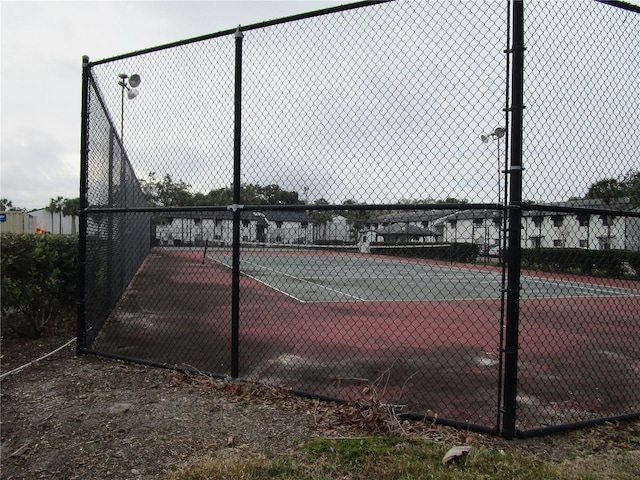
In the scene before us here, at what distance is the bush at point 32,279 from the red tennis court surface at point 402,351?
854mm

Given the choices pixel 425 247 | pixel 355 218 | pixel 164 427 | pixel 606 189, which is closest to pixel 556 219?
pixel 606 189

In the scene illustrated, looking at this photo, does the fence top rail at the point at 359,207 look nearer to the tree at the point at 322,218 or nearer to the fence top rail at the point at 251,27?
the tree at the point at 322,218

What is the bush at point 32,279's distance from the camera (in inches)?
216

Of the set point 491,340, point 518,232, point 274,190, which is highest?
point 274,190

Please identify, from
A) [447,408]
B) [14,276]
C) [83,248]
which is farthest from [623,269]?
[14,276]

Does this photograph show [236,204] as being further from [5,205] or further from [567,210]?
[5,205]

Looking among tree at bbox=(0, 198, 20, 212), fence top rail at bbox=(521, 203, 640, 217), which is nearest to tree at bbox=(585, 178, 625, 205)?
fence top rail at bbox=(521, 203, 640, 217)

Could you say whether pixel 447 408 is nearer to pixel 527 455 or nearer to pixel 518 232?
pixel 527 455

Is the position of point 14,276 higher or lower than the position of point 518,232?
lower

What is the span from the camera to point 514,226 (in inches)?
128

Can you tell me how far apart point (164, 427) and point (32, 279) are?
3.54m

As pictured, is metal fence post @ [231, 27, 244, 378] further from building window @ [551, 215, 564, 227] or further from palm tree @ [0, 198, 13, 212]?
palm tree @ [0, 198, 13, 212]

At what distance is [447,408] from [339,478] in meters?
1.72

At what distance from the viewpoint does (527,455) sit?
3.00 meters
